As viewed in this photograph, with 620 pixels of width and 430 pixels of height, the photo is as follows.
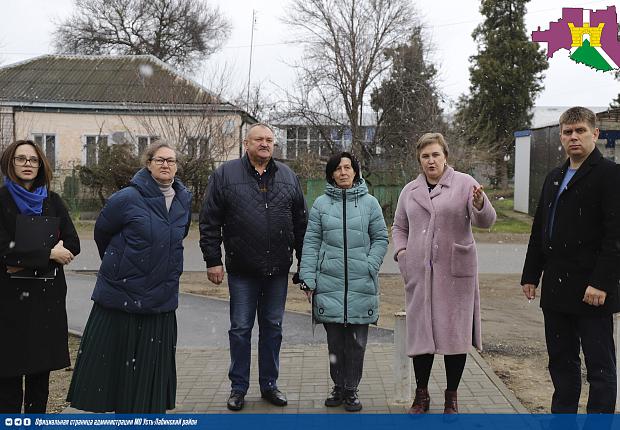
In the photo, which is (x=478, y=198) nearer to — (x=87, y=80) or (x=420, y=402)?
(x=420, y=402)

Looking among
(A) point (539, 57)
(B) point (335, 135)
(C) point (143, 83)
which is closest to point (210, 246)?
(B) point (335, 135)

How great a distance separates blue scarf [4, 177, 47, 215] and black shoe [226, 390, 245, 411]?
1934mm

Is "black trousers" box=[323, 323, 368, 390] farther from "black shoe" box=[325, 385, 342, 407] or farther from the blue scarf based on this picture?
the blue scarf

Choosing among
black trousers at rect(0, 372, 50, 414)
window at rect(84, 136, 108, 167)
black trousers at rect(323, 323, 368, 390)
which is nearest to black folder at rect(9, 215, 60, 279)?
black trousers at rect(0, 372, 50, 414)

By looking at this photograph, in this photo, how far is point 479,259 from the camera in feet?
44.9

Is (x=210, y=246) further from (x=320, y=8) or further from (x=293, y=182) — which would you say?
(x=320, y=8)

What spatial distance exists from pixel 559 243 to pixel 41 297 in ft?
10.8

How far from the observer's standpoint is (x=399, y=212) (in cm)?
459

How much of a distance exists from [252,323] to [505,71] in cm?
4260

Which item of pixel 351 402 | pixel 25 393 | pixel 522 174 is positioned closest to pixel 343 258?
pixel 351 402

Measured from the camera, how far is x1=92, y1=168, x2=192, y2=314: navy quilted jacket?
380 cm

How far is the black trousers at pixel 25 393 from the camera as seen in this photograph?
3.81m

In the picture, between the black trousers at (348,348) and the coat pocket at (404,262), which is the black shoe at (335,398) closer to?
the black trousers at (348,348)

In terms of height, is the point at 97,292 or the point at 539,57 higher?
the point at 539,57
